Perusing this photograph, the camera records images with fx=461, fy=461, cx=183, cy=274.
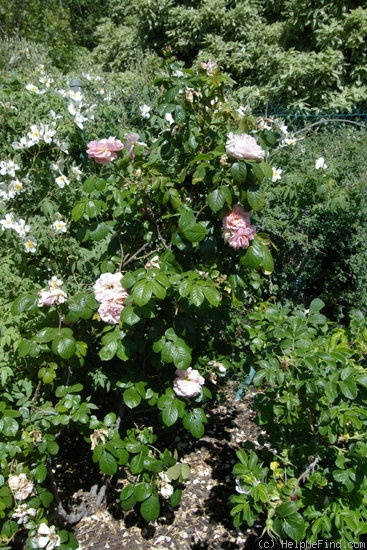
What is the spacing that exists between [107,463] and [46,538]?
30cm

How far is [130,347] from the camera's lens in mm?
1592

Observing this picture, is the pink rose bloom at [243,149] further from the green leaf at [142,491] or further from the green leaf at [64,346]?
the green leaf at [142,491]

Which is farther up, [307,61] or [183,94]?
[183,94]

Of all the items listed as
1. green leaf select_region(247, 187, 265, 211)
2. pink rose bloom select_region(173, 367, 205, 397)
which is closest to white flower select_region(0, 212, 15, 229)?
pink rose bloom select_region(173, 367, 205, 397)

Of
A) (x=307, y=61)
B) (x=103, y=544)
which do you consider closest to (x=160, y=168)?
(x=103, y=544)

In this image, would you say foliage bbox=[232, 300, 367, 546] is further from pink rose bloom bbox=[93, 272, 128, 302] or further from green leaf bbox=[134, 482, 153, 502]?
pink rose bloom bbox=[93, 272, 128, 302]

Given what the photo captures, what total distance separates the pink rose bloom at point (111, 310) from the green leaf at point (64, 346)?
0.14 meters

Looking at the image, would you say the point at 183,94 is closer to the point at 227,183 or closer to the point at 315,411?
the point at 227,183

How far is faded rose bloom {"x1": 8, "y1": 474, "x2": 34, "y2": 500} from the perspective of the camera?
1438 millimetres

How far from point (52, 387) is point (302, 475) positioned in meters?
0.98

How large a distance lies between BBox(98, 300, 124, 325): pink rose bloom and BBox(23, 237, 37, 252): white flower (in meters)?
0.70

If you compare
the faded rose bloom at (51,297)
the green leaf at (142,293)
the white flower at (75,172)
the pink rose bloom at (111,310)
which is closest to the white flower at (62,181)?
the white flower at (75,172)

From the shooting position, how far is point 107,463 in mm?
1584

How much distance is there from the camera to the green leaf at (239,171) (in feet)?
4.68
